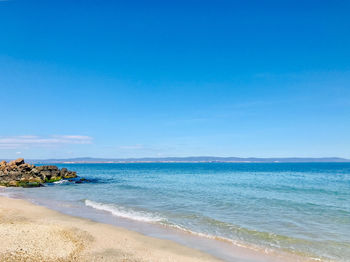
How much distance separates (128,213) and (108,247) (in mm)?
7834

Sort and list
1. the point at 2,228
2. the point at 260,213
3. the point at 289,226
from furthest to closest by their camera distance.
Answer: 1. the point at 260,213
2. the point at 289,226
3. the point at 2,228

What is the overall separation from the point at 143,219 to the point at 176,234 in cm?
385

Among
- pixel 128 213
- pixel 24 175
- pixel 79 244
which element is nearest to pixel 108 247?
pixel 79 244

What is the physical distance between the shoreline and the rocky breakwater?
2849 cm

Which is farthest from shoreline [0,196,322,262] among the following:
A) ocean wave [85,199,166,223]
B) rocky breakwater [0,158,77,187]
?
rocky breakwater [0,158,77,187]

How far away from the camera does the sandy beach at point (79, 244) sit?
9234mm

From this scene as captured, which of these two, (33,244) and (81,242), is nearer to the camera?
(33,244)

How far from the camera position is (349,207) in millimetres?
20297

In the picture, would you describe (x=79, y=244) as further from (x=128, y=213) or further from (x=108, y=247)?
(x=128, y=213)

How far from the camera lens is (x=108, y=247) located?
10.6m

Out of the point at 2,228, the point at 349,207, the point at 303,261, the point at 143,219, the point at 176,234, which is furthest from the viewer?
the point at 349,207

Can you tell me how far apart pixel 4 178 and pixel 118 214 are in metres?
34.4

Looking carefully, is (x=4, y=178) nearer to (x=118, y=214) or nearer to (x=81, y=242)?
(x=118, y=214)

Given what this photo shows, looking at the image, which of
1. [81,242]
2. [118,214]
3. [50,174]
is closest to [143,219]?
[118,214]
